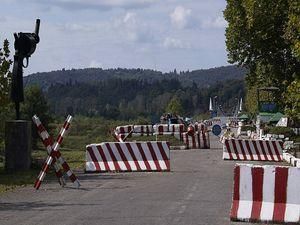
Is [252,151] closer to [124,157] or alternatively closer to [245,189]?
[124,157]

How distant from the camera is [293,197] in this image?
40.8ft

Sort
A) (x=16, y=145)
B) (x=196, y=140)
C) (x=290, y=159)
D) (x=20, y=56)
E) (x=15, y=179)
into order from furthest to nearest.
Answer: (x=196, y=140), (x=290, y=159), (x=20, y=56), (x=16, y=145), (x=15, y=179)

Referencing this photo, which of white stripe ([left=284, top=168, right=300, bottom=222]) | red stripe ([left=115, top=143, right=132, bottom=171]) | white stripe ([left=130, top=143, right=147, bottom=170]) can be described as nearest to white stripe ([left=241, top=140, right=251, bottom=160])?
white stripe ([left=130, top=143, right=147, bottom=170])

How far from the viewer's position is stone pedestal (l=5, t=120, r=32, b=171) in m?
23.6

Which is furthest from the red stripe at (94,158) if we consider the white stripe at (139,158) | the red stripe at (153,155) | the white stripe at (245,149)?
the white stripe at (245,149)

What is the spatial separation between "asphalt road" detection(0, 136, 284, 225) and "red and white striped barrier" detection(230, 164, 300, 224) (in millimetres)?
441

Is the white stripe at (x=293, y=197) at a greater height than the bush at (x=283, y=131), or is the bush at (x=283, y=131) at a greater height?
the white stripe at (x=293, y=197)

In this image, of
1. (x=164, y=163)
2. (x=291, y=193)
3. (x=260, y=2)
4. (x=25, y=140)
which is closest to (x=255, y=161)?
(x=164, y=163)

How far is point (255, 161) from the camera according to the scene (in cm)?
3100

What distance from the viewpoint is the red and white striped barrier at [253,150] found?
103 ft

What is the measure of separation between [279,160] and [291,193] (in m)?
19.0

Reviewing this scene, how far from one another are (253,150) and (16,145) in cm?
1172

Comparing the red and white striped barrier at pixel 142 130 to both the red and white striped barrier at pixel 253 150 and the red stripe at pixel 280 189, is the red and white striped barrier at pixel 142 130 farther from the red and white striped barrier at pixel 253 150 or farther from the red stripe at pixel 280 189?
the red stripe at pixel 280 189

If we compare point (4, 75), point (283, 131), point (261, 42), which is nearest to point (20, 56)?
point (4, 75)
